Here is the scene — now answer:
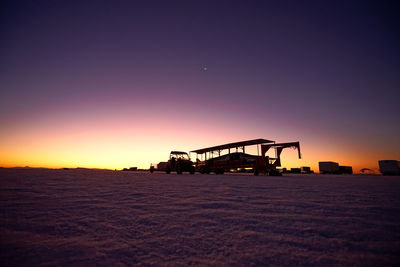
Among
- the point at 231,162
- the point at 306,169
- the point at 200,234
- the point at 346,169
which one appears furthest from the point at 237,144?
the point at 346,169

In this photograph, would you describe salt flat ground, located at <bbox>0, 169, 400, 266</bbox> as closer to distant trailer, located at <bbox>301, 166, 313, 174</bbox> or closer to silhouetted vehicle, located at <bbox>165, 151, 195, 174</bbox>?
silhouetted vehicle, located at <bbox>165, 151, 195, 174</bbox>

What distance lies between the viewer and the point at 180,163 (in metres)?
22.3

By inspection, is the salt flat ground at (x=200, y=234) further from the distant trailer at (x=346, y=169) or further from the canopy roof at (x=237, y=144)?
the distant trailer at (x=346, y=169)

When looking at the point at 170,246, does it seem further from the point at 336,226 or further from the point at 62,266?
the point at 336,226

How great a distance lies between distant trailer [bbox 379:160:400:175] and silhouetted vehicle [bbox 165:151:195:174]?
3378cm

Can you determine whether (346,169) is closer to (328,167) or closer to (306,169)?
(328,167)

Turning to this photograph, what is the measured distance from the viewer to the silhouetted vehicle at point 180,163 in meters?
22.2

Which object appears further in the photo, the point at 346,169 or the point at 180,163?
the point at 346,169

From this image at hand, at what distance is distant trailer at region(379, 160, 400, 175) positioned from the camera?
1219 inches

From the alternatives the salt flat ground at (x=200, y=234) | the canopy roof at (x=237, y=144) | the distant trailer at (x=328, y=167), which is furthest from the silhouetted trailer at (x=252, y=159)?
the distant trailer at (x=328, y=167)

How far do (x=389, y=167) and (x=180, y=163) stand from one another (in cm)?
3558

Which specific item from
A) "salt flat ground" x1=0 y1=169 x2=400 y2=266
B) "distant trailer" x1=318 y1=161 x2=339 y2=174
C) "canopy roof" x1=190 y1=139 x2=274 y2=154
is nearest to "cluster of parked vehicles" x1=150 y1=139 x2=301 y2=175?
"canopy roof" x1=190 y1=139 x2=274 y2=154

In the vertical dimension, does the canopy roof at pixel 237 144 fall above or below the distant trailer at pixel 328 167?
above

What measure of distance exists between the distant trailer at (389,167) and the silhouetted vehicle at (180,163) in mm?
33781
